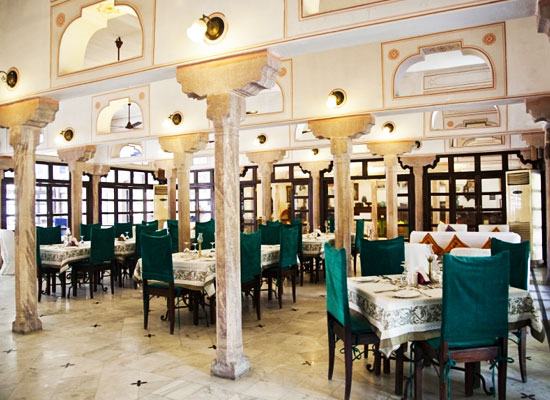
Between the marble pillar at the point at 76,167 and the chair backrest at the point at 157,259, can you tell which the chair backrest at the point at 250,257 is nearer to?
the chair backrest at the point at 157,259

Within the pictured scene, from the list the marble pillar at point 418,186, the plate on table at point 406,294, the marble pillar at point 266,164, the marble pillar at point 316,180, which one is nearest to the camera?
the plate on table at point 406,294

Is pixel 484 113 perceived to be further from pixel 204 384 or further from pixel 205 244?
pixel 204 384

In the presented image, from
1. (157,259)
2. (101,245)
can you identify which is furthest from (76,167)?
(157,259)

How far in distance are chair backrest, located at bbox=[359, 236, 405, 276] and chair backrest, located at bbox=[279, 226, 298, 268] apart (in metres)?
1.89

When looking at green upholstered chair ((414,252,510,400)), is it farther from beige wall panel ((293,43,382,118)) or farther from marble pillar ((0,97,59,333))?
marble pillar ((0,97,59,333))

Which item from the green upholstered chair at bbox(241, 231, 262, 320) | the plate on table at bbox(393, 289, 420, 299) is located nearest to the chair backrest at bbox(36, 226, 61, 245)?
the green upholstered chair at bbox(241, 231, 262, 320)

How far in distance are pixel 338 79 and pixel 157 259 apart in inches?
153

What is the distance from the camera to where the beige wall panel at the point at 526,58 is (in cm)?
582

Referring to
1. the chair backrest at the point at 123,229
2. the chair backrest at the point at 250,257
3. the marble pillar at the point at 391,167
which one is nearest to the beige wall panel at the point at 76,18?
the chair backrest at the point at 250,257

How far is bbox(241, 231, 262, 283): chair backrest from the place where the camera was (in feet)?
17.9

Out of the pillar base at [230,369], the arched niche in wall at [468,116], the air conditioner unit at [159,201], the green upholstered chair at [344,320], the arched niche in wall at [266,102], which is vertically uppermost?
the arched niche in wall at [266,102]

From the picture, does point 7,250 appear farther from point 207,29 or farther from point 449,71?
point 449,71

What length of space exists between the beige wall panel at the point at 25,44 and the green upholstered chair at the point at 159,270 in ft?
7.73

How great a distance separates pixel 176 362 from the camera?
4.24 m
